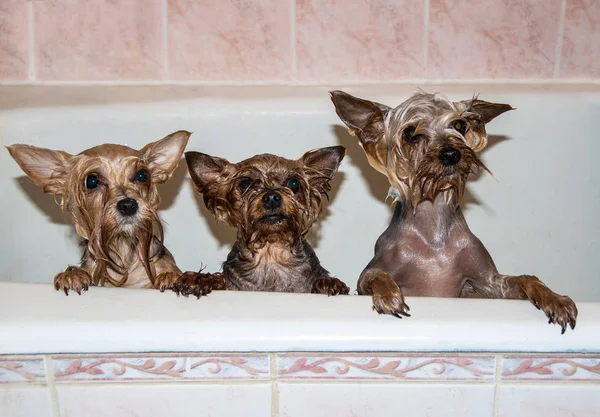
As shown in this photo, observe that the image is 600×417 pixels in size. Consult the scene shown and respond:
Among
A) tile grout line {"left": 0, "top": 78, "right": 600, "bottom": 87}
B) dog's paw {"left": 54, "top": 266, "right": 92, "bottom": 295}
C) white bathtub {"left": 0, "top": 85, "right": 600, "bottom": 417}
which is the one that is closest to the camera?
white bathtub {"left": 0, "top": 85, "right": 600, "bottom": 417}

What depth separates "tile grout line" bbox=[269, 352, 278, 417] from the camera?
73.9 inches

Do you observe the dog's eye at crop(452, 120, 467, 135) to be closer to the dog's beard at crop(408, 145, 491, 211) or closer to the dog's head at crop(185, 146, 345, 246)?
the dog's beard at crop(408, 145, 491, 211)

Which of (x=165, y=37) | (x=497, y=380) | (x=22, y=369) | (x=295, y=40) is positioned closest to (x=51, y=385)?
(x=22, y=369)

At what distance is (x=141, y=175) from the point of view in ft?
8.34

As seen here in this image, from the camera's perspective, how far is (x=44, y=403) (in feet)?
6.31

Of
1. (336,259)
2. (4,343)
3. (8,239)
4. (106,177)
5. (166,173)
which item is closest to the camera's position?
(4,343)

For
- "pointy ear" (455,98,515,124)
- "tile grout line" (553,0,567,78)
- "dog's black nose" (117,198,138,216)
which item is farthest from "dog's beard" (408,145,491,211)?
"tile grout line" (553,0,567,78)

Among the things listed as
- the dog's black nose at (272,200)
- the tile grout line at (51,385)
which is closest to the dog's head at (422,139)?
the dog's black nose at (272,200)

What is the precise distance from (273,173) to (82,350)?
1003 millimetres

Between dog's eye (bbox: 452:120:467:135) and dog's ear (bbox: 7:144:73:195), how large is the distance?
140 cm

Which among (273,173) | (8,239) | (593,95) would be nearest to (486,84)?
(593,95)

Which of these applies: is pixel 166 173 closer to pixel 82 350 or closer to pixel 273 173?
pixel 273 173

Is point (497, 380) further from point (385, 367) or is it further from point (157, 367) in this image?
point (157, 367)

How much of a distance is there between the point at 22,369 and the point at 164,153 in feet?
3.50
